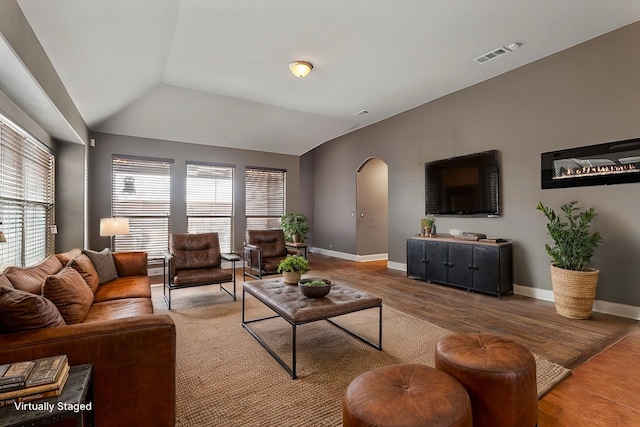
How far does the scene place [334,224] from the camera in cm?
827

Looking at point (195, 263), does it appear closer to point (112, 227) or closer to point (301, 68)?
point (112, 227)

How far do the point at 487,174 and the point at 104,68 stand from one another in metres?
5.03

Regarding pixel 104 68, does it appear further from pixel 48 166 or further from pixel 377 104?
pixel 377 104

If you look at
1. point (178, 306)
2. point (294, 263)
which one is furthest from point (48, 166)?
point (294, 263)

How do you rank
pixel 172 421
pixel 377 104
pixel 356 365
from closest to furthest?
pixel 172 421, pixel 356 365, pixel 377 104

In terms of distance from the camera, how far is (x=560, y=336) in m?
2.88

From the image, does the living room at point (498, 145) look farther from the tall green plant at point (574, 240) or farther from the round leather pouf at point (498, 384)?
the round leather pouf at point (498, 384)

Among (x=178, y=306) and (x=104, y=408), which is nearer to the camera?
(x=104, y=408)

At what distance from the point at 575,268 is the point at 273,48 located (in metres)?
4.18

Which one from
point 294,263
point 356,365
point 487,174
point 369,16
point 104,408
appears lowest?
point 356,365

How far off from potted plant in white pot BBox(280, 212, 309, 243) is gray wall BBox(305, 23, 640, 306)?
185 cm

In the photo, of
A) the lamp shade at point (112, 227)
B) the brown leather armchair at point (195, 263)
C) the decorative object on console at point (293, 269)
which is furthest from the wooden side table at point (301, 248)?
the lamp shade at point (112, 227)

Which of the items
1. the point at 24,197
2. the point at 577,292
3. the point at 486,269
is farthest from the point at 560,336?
the point at 24,197

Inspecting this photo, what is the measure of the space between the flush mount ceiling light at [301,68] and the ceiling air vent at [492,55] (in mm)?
2136
